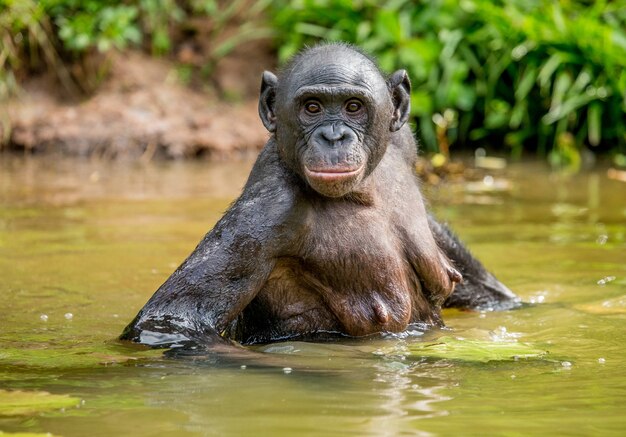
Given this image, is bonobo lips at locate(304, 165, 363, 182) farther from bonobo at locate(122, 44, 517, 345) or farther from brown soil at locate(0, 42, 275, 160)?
brown soil at locate(0, 42, 275, 160)

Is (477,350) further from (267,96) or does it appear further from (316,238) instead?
(267,96)

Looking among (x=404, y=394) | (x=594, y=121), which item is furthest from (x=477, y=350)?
(x=594, y=121)

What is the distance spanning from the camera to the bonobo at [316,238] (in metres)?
5.65


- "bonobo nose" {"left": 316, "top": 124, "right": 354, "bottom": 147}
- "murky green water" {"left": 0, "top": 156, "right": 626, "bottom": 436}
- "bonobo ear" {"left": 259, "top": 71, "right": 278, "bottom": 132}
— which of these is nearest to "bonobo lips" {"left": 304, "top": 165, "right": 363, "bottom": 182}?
"bonobo nose" {"left": 316, "top": 124, "right": 354, "bottom": 147}

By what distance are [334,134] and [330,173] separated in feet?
0.66

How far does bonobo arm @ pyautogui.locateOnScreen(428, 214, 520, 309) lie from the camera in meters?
7.11

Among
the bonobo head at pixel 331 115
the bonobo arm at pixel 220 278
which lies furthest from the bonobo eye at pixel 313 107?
the bonobo arm at pixel 220 278

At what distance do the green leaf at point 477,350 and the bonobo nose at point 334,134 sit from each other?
1100 millimetres

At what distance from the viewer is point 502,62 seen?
14.4 metres

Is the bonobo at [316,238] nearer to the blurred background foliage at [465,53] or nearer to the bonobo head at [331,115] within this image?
the bonobo head at [331,115]

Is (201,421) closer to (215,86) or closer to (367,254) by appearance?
(367,254)

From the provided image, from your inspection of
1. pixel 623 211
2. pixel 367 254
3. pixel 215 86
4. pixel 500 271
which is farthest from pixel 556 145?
pixel 367 254

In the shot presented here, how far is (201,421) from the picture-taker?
13.8 feet

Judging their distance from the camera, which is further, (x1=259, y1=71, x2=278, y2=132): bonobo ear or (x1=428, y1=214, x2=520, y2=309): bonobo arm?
(x1=428, y1=214, x2=520, y2=309): bonobo arm
